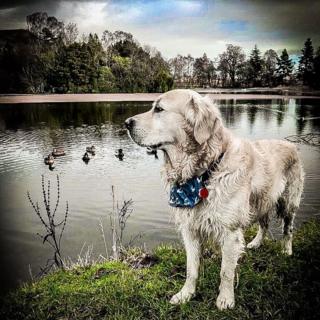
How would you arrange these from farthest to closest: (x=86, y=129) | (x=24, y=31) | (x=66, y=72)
A: (x=86, y=129), (x=66, y=72), (x=24, y=31)

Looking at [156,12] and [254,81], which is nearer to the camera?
[156,12]

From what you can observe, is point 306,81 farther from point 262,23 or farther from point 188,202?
point 188,202

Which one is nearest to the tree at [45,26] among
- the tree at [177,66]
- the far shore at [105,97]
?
the far shore at [105,97]

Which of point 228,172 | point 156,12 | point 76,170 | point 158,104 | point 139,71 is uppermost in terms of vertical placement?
point 156,12

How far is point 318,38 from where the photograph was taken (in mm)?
2621

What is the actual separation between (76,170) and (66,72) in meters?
1.24

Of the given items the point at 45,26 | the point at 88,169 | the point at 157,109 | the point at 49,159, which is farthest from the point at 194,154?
the point at 88,169

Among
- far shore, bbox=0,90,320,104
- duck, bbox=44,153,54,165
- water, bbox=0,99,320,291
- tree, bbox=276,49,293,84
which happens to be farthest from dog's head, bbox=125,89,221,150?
duck, bbox=44,153,54,165

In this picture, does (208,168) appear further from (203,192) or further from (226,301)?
(226,301)

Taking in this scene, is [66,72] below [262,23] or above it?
below

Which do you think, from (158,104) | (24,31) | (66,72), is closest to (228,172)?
(158,104)

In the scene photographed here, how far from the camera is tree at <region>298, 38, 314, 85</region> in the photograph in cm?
268

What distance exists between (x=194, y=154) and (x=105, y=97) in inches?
41.1

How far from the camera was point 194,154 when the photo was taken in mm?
2047
